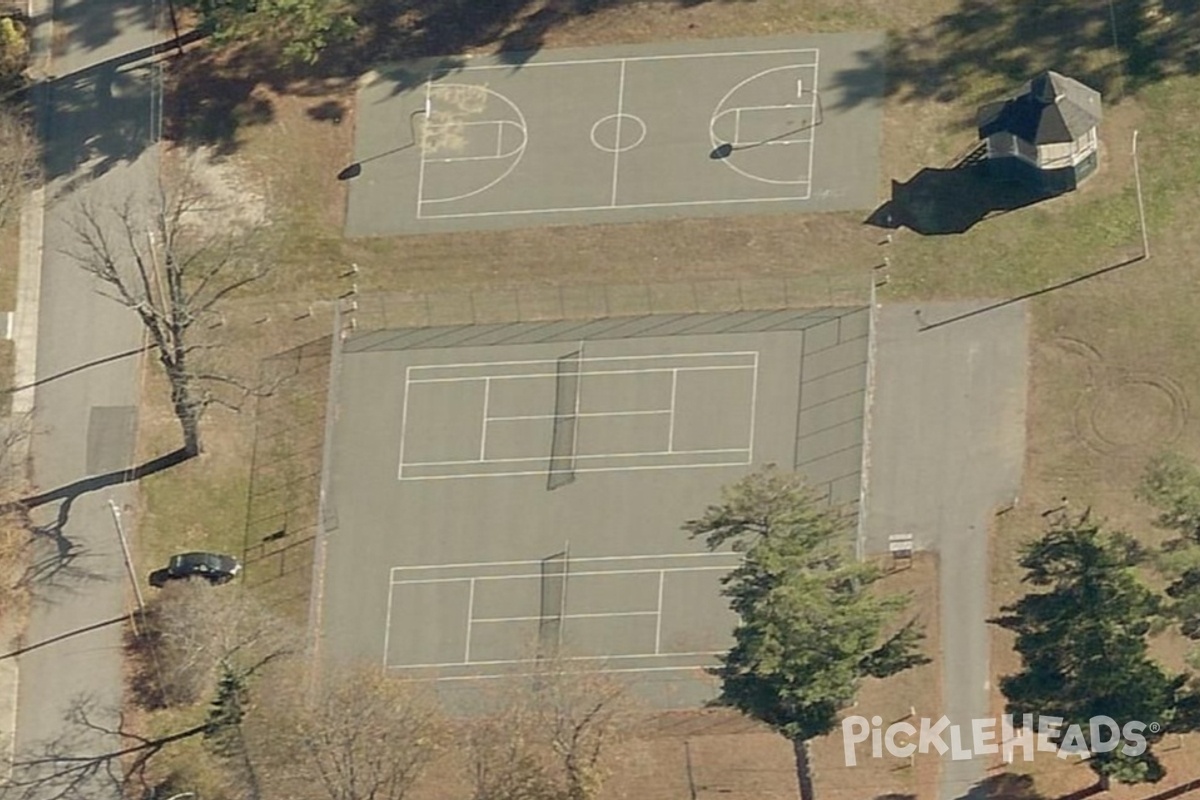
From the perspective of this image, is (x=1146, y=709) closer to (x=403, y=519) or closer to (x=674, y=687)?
(x=674, y=687)

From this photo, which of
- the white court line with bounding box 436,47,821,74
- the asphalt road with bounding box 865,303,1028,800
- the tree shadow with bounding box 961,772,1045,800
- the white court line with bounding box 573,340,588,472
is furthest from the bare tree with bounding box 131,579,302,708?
the white court line with bounding box 436,47,821,74

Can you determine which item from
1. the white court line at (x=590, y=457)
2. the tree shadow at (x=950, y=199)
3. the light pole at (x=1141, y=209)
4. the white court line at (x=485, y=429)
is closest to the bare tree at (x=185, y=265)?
the white court line at (x=590, y=457)

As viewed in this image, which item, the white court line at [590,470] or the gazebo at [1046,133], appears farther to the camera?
the gazebo at [1046,133]

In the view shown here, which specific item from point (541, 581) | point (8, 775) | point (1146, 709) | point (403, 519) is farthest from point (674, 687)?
point (8, 775)

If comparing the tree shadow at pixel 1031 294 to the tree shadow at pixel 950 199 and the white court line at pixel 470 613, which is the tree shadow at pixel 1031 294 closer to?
the tree shadow at pixel 950 199

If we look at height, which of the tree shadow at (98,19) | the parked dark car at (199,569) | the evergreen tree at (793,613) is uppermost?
the tree shadow at (98,19)

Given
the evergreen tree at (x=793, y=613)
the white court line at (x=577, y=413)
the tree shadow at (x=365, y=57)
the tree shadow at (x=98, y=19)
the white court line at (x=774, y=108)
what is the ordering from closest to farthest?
the evergreen tree at (x=793, y=613) → the white court line at (x=577, y=413) → the white court line at (x=774, y=108) → the tree shadow at (x=365, y=57) → the tree shadow at (x=98, y=19)
